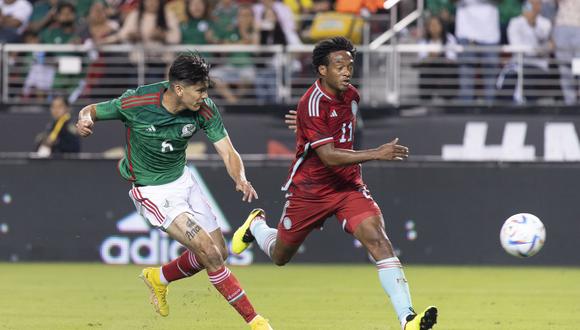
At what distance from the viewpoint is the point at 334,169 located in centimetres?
1021

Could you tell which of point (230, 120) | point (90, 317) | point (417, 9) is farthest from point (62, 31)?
point (90, 317)

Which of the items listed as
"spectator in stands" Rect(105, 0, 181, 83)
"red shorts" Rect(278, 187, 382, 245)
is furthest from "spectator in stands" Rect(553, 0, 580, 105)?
"red shorts" Rect(278, 187, 382, 245)

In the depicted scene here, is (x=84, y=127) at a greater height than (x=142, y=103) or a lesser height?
lesser

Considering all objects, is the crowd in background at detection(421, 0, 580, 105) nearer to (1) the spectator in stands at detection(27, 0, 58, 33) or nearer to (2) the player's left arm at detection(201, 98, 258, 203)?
(1) the spectator in stands at detection(27, 0, 58, 33)

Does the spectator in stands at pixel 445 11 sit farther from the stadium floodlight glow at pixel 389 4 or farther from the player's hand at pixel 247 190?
the player's hand at pixel 247 190

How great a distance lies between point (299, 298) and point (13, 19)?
9.02 metres

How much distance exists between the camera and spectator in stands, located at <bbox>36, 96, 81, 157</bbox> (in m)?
17.7

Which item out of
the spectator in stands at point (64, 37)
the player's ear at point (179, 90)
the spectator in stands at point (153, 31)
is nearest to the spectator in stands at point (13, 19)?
the spectator in stands at point (64, 37)

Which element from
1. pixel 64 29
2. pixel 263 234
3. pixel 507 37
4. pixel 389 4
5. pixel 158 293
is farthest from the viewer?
pixel 64 29

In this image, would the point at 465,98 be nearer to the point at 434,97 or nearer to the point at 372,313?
the point at 434,97

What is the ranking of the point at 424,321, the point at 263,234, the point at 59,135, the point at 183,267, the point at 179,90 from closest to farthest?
the point at 424,321, the point at 179,90, the point at 183,267, the point at 263,234, the point at 59,135

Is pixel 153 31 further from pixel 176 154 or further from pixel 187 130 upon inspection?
pixel 187 130

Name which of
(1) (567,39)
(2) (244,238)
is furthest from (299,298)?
(1) (567,39)

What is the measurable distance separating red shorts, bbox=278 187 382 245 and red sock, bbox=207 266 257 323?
1.11m
